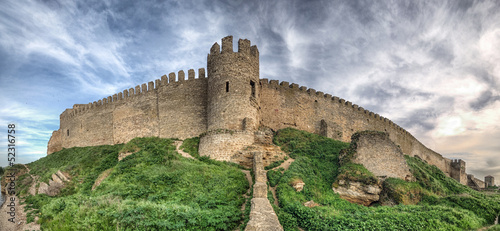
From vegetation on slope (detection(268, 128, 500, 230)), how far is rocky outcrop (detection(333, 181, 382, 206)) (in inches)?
24.8

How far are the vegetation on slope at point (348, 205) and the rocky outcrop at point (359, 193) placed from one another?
630mm

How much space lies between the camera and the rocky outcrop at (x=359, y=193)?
568 inches

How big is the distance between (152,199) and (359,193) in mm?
11008

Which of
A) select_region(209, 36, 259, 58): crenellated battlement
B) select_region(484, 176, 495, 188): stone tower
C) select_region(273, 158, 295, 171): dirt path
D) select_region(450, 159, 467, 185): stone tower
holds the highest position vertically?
select_region(209, 36, 259, 58): crenellated battlement

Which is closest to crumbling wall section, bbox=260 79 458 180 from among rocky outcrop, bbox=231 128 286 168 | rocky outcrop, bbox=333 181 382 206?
rocky outcrop, bbox=231 128 286 168

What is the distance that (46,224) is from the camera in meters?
10.2

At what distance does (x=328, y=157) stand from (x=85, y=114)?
29.9 meters

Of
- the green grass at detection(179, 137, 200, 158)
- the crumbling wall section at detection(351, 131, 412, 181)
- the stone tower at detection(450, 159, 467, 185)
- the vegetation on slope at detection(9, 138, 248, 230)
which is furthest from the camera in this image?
the stone tower at detection(450, 159, 467, 185)

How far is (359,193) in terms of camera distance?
47.3ft

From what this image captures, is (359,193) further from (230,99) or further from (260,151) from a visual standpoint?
(230,99)

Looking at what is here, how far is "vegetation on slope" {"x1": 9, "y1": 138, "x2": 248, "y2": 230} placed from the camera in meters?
8.78

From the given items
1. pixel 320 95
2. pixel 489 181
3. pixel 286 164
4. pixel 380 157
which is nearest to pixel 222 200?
pixel 286 164

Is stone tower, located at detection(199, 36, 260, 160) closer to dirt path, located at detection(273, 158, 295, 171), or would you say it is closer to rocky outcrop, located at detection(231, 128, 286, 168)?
rocky outcrop, located at detection(231, 128, 286, 168)

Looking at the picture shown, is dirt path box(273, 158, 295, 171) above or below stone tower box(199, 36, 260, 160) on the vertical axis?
below
